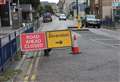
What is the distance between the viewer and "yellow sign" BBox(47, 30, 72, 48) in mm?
19391

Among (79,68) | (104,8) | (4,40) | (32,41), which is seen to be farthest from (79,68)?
(104,8)

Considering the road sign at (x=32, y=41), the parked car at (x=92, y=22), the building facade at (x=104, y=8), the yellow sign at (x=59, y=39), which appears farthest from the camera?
the building facade at (x=104, y=8)

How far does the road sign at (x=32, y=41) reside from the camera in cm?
1870

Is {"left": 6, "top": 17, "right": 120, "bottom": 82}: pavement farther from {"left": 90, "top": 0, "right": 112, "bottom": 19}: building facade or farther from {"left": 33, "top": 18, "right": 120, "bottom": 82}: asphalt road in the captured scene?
{"left": 90, "top": 0, "right": 112, "bottom": 19}: building facade

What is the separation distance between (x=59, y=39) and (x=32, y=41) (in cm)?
134

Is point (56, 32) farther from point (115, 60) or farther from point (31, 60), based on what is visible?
point (115, 60)

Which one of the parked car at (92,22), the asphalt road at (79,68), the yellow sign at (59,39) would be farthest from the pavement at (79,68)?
the parked car at (92,22)

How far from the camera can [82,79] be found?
1241cm

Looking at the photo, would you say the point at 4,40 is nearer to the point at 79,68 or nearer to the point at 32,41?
the point at 79,68

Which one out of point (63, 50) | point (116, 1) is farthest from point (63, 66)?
point (116, 1)

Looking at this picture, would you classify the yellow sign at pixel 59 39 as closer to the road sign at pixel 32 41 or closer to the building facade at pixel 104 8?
the road sign at pixel 32 41

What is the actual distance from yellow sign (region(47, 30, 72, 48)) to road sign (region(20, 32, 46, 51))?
431 mm

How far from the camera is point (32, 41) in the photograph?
1888 cm

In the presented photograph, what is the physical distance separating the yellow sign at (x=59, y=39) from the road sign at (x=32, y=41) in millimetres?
431
